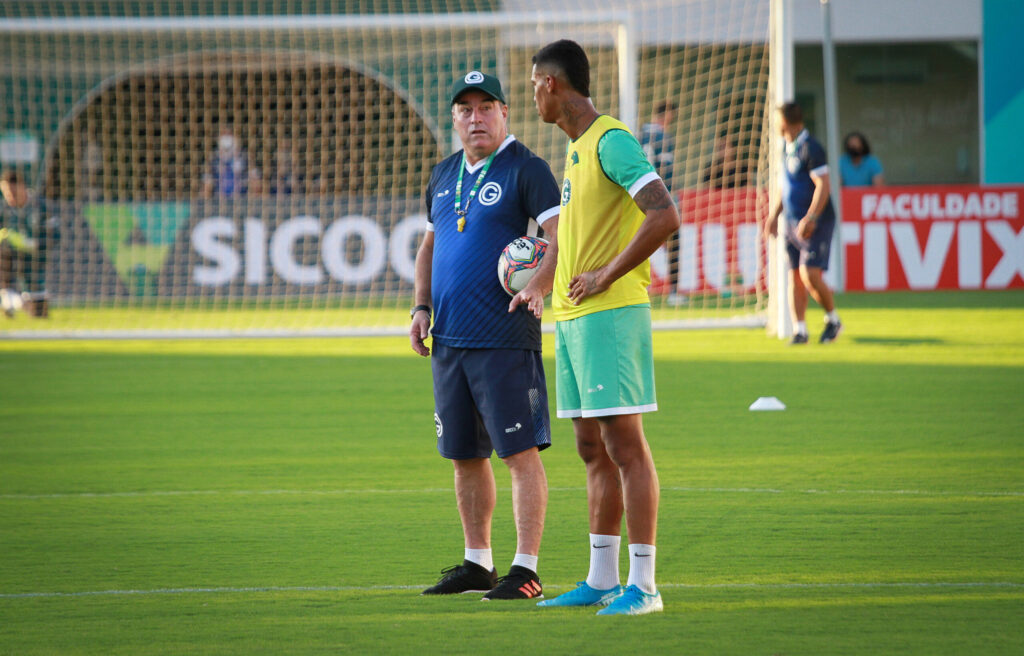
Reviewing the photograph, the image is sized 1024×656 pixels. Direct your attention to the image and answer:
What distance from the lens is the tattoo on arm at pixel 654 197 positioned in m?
4.64

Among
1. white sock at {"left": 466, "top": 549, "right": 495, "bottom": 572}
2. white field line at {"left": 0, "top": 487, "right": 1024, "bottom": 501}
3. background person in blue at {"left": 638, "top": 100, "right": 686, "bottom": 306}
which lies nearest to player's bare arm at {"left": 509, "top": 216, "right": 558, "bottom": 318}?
white sock at {"left": 466, "top": 549, "right": 495, "bottom": 572}

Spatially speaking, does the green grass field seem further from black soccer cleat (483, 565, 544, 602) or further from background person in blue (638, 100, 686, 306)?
background person in blue (638, 100, 686, 306)

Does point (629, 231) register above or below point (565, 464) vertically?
above

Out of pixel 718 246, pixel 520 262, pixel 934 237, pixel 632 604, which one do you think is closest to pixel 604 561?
pixel 632 604

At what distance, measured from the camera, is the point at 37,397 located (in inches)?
452

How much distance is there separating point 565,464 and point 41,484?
297cm

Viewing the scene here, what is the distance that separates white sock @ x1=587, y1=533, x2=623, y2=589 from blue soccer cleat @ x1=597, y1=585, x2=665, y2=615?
0.64ft

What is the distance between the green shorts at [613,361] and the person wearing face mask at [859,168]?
16336 millimetres

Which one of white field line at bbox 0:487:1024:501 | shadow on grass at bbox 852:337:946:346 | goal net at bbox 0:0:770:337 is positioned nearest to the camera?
white field line at bbox 0:487:1024:501

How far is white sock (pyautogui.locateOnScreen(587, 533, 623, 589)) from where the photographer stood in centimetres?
496

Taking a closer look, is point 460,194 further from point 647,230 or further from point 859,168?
point 859,168

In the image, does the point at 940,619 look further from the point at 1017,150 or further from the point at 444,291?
the point at 1017,150

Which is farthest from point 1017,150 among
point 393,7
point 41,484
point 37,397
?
point 41,484

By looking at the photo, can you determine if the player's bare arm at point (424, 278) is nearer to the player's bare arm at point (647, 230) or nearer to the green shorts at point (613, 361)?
the green shorts at point (613, 361)
